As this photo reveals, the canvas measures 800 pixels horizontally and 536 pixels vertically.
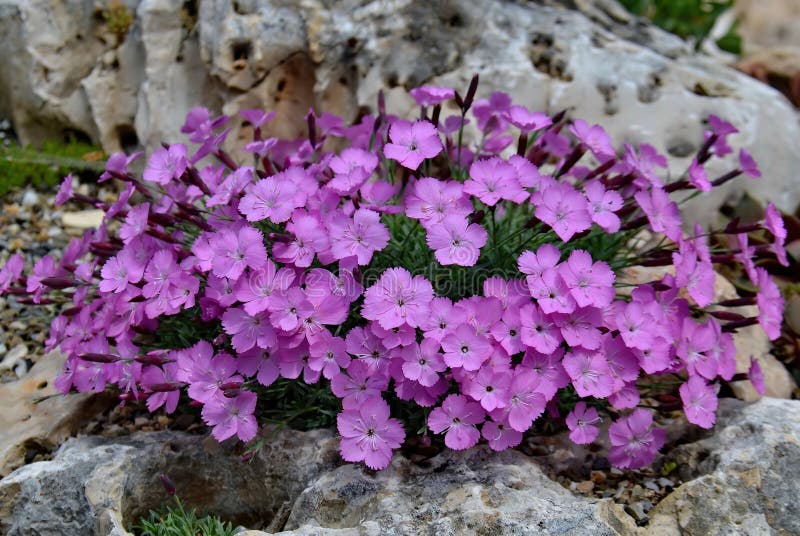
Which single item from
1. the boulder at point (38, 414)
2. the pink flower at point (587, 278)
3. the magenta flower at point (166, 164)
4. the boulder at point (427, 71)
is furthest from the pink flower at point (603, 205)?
the boulder at point (38, 414)

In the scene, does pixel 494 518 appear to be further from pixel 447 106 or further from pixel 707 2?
pixel 707 2

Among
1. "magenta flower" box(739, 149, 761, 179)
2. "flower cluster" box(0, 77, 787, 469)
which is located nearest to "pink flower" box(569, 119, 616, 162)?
"flower cluster" box(0, 77, 787, 469)

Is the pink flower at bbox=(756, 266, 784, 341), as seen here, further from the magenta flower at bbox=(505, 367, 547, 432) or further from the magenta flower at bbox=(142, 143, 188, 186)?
the magenta flower at bbox=(142, 143, 188, 186)

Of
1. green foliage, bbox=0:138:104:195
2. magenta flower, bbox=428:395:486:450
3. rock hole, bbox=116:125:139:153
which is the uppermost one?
magenta flower, bbox=428:395:486:450

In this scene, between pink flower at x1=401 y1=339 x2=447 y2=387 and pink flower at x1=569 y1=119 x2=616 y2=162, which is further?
pink flower at x1=569 y1=119 x2=616 y2=162

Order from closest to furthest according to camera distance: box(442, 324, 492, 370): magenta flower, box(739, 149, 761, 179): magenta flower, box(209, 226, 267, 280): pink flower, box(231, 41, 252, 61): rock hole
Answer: box(442, 324, 492, 370): magenta flower, box(209, 226, 267, 280): pink flower, box(739, 149, 761, 179): magenta flower, box(231, 41, 252, 61): rock hole

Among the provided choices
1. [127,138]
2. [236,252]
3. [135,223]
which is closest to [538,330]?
[236,252]

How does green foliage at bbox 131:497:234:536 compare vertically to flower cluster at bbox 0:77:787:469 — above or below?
below

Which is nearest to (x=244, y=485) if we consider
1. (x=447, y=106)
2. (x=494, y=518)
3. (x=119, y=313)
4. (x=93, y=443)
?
(x=93, y=443)

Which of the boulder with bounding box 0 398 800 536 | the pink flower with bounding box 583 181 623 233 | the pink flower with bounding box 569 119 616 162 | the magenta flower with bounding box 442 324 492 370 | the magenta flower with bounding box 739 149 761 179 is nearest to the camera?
the boulder with bounding box 0 398 800 536
